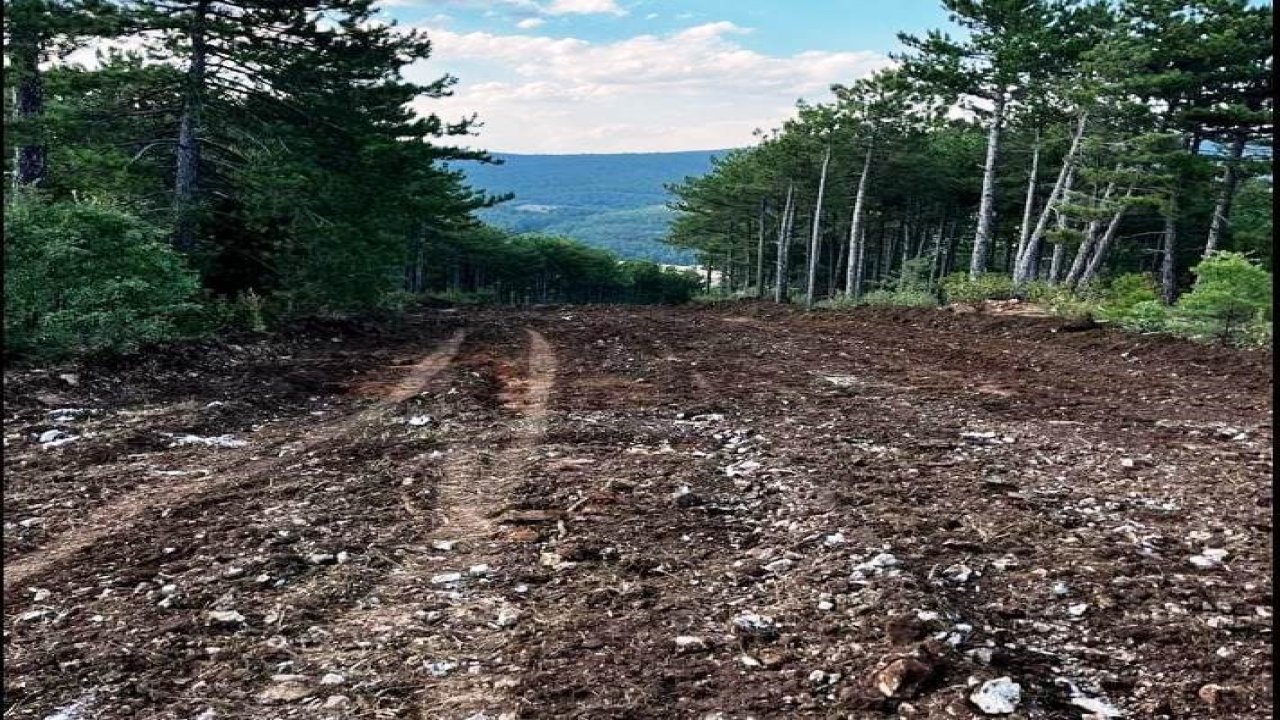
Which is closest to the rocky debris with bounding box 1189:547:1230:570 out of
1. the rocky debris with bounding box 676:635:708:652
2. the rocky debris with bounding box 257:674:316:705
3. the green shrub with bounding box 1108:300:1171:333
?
the rocky debris with bounding box 676:635:708:652

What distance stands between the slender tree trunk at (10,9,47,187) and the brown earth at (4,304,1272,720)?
7011 mm

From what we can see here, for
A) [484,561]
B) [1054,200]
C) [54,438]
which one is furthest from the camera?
[1054,200]

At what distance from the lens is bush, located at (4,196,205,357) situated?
9.76 m

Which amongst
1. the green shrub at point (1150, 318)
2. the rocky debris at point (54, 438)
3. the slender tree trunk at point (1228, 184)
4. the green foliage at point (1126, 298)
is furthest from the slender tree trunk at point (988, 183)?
the rocky debris at point (54, 438)

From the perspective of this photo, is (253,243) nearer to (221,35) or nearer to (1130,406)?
(221,35)

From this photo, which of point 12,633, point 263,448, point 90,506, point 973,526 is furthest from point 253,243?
point 973,526

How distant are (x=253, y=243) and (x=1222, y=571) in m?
17.8

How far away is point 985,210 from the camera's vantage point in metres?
27.3

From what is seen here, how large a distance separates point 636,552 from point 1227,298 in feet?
40.0

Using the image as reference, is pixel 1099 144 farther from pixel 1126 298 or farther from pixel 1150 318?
pixel 1150 318

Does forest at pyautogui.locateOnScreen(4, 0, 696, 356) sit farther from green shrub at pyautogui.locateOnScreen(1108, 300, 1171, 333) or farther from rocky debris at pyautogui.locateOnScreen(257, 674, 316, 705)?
green shrub at pyautogui.locateOnScreen(1108, 300, 1171, 333)

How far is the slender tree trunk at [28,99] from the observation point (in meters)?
13.3

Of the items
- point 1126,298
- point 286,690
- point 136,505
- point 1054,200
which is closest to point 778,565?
point 286,690

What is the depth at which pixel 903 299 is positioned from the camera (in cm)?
2719
